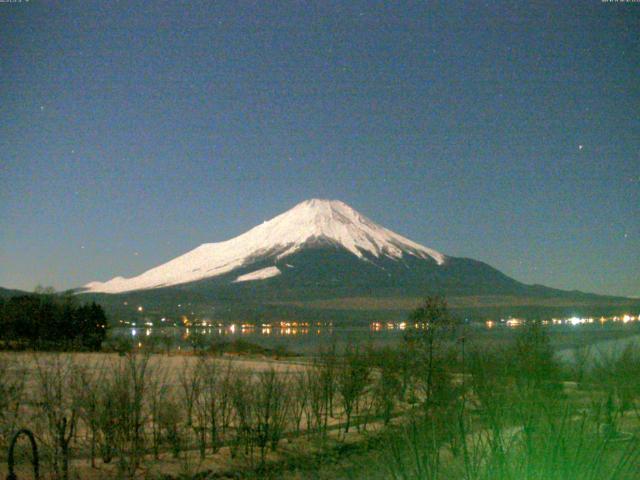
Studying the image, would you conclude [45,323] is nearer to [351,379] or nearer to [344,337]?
[344,337]

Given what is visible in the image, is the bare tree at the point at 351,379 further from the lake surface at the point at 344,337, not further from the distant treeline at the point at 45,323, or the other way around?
the distant treeline at the point at 45,323

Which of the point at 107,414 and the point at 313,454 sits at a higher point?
the point at 107,414

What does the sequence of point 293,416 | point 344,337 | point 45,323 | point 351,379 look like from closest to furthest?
1. point 293,416
2. point 351,379
3. point 45,323
4. point 344,337

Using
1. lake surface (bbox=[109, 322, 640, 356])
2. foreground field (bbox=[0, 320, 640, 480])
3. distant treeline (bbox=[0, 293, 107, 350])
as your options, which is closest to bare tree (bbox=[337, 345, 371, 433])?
foreground field (bbox=[0, 320, 640, 480])

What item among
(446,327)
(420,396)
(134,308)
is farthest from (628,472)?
(134,308)

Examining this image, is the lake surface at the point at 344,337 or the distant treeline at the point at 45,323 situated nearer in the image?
the lake surface at the point at 344,337

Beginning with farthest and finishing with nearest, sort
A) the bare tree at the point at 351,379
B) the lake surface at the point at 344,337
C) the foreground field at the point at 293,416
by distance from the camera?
the lake surface at the point at 344,337
the bare tree at the point at 351,379
the foreground field at the point at 293,416

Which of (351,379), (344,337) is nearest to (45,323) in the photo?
(344,337)

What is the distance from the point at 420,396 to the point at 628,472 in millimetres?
16233

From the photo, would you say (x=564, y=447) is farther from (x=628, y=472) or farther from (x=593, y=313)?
(x=593, y=313)

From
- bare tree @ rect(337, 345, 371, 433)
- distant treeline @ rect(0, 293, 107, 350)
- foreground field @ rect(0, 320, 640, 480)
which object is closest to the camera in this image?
foreground field @ rect(0, 320, 640, 480)

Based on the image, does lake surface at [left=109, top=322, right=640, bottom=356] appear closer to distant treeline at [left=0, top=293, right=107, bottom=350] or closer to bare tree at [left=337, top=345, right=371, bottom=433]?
bare tree at [left=337, top=345, right=371, bottom=433]

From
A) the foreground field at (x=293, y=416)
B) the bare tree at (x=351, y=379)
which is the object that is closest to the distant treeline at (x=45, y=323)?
the bare tree at (x=351, y=379)

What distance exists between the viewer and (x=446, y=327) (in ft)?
61.1
